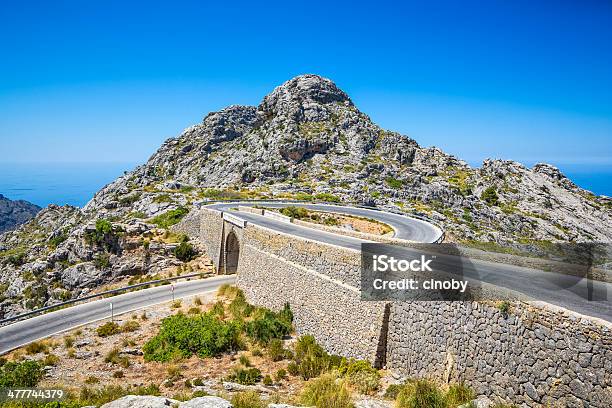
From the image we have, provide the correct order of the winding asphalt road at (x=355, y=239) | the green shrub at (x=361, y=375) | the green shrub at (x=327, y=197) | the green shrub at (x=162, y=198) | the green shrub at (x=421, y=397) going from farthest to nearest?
the green shrub at (x=327, y=197), the green shrub at (x=162, y=198), the winding asphalt road at (x=355, y=239), the green shrub at (x=361, y=375), the green shrub at (x=421, y=397)

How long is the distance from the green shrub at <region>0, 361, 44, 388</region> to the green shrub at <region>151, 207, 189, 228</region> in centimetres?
3187

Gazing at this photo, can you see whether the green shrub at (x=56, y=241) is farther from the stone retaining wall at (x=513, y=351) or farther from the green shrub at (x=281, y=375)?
the stone retaining wall at (x=513, y=351)

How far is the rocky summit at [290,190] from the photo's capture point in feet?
134

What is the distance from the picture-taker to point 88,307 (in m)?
27.2

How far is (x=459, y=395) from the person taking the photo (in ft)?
33.6

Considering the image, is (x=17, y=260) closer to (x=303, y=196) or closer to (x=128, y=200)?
(x=128, y=200)

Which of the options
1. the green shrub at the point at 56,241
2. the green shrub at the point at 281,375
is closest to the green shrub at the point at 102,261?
the green shrub at the point at 56,241

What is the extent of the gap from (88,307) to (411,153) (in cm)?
6840

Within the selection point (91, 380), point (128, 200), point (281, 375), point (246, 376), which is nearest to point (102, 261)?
point (128, 200)

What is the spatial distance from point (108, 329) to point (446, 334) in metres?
18.2

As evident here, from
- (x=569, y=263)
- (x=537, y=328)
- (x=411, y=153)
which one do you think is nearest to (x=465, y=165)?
(x=411, y=153)

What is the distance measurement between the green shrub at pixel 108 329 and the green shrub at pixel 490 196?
5997 centimetres

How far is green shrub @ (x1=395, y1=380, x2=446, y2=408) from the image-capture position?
9.88 m

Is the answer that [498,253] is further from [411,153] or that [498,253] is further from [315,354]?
[411,153]
